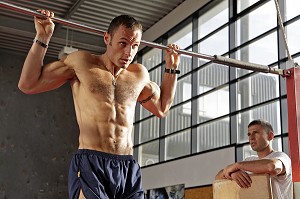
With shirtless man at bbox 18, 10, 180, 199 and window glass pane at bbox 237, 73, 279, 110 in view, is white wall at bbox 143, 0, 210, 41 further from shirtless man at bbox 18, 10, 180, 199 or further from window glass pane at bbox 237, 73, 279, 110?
shirtless man at bbox 18, 10, 180, 199

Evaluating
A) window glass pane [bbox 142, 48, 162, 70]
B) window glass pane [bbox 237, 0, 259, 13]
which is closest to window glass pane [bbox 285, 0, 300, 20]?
window glass pane [bbox 237, 0, 259, 13]

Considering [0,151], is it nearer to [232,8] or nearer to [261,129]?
[232,8]

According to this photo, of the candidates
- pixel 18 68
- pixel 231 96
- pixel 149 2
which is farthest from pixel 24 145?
pixel 231 96

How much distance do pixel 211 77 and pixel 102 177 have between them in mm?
5973

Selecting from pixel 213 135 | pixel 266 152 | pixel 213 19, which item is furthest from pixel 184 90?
pixel 266 152

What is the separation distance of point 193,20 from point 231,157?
2.88m

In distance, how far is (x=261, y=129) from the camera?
11.9ft

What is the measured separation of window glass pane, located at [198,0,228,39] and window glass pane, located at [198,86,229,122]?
1.16 metres

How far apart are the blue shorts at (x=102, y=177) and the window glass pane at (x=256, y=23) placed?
5170 mm

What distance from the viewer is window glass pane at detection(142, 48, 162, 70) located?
962 cm

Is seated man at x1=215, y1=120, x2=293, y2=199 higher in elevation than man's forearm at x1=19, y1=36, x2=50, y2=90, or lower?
lower

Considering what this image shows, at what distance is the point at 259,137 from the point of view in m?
3.61

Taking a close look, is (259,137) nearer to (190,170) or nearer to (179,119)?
(190,170)

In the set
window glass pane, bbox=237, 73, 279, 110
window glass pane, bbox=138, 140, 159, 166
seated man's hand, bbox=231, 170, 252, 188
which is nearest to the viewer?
seated man's hand, bbox=231, 170, 252, 188
